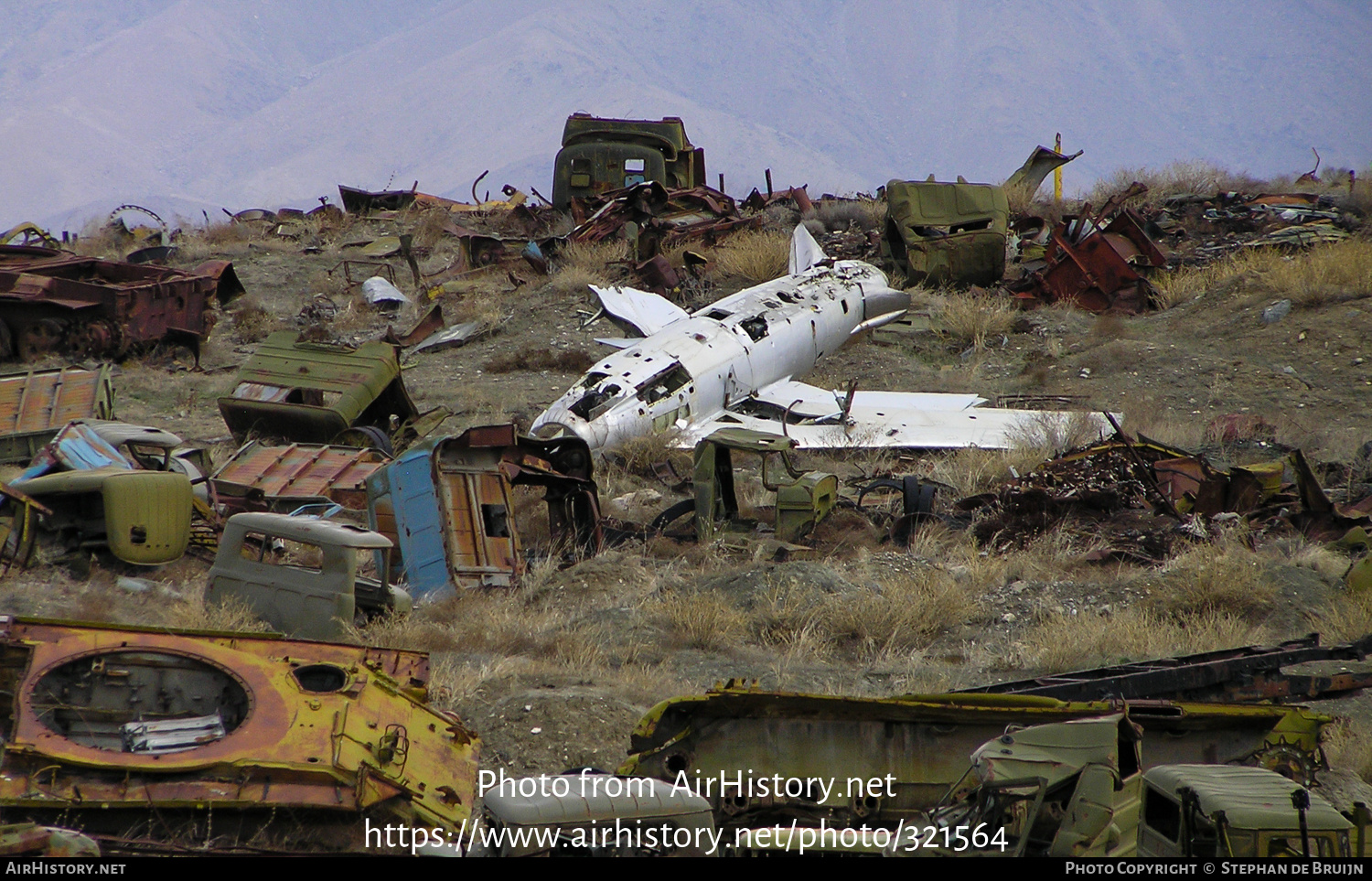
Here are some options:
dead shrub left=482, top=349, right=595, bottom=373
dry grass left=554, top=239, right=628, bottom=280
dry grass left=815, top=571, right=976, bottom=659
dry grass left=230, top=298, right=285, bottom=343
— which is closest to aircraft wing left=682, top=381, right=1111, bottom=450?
dead shrub left=482, top=349, right=595, bottom=373

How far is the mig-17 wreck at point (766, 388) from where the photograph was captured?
12.7 m

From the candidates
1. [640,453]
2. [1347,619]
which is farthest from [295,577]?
[1347,619]

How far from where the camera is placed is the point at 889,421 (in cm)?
1358

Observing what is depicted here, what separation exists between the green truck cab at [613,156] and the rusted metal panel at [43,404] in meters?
13.8

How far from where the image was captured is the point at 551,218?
24594 mm

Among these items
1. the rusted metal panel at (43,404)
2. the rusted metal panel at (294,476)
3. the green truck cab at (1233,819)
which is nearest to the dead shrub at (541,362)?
the rusted metal panel at (294,476)

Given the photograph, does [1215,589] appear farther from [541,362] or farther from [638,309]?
[541,362]

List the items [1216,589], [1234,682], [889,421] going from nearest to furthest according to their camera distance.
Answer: [1234,682] → [1216,589] → [889,421]

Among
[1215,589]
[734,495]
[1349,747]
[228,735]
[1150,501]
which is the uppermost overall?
[228,735]

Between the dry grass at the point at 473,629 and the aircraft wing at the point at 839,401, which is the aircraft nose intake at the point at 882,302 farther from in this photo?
the dry grass at the point at 473,629

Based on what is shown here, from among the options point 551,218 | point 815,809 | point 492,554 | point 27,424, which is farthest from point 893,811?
point 551,218

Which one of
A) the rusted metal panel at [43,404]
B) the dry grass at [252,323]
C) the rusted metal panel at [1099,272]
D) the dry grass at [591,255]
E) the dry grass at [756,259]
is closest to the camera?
the rusted metal panel at [43,404]

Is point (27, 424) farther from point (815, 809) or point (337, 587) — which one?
point (815, 809)

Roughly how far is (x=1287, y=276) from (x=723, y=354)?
914 cm
